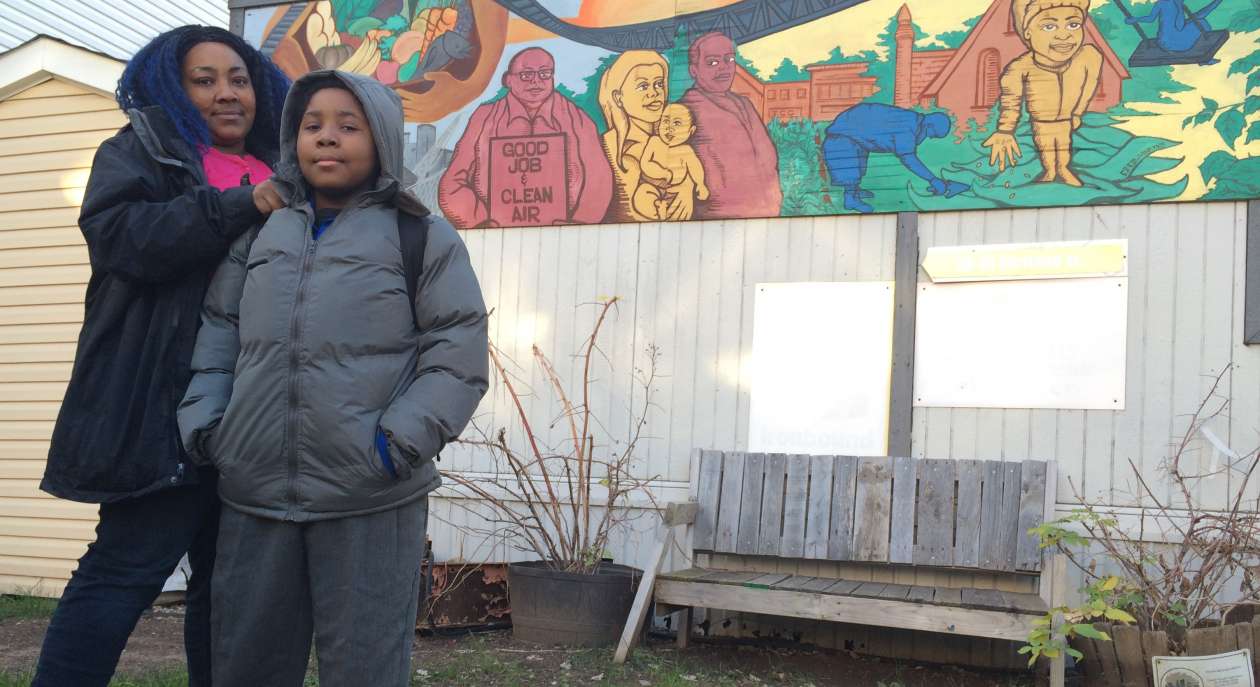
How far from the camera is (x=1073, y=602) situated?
5.01m

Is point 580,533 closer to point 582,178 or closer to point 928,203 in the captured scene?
point 582,178

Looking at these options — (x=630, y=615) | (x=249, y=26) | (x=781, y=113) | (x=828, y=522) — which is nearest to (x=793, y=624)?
(x=828, y=522)

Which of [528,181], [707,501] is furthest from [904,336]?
[528,181]

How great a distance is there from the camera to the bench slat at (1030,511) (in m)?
4.93

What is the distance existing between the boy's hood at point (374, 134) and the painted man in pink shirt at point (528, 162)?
3.40 m

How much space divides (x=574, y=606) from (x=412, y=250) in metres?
3.05

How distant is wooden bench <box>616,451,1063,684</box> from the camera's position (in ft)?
15.4

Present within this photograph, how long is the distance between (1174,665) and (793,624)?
186cm

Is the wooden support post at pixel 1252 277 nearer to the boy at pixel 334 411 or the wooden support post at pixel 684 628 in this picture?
the wooden support post at pixel 684 628

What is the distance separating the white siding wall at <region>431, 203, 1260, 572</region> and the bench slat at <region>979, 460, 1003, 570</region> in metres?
0.19

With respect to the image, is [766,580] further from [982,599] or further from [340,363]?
[340,363]

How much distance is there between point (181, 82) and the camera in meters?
2.84

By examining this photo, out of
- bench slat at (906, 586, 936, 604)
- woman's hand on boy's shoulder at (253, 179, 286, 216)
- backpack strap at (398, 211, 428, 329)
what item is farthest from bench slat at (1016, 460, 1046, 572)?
woman's hand on boy's shoulder at (253, 179, 286, 216)

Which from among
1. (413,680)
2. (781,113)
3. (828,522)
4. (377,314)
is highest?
(781,113)
